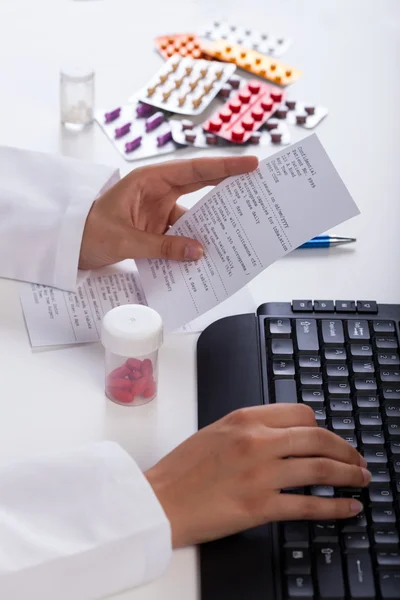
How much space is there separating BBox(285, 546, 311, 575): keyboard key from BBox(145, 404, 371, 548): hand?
0.03 meters

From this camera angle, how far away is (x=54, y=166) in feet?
3.33

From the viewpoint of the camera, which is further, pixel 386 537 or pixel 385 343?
pixel 385 343

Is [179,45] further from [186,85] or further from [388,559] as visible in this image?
[388,559]

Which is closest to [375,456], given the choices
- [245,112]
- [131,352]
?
[131,352]

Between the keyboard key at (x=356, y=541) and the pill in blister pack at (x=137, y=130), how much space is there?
62 cm

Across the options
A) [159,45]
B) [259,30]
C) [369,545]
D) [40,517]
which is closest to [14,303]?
[40,517]

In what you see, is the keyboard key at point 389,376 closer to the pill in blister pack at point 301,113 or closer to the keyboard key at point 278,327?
the keyboard key at point 278,327

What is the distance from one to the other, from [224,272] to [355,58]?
628 mm

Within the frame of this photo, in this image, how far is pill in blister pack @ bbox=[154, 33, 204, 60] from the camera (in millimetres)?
1296

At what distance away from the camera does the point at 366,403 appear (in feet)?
2.47

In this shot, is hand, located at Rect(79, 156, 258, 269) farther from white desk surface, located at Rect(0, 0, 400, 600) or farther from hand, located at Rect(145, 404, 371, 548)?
hand, located at Rect(145, 404, 371, 548)

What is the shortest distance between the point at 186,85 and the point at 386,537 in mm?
766

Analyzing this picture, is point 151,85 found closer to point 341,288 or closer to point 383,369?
point 341,288

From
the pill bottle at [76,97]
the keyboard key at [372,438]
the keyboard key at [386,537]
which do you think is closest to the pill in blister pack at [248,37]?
the pill bottle at [76,97]
